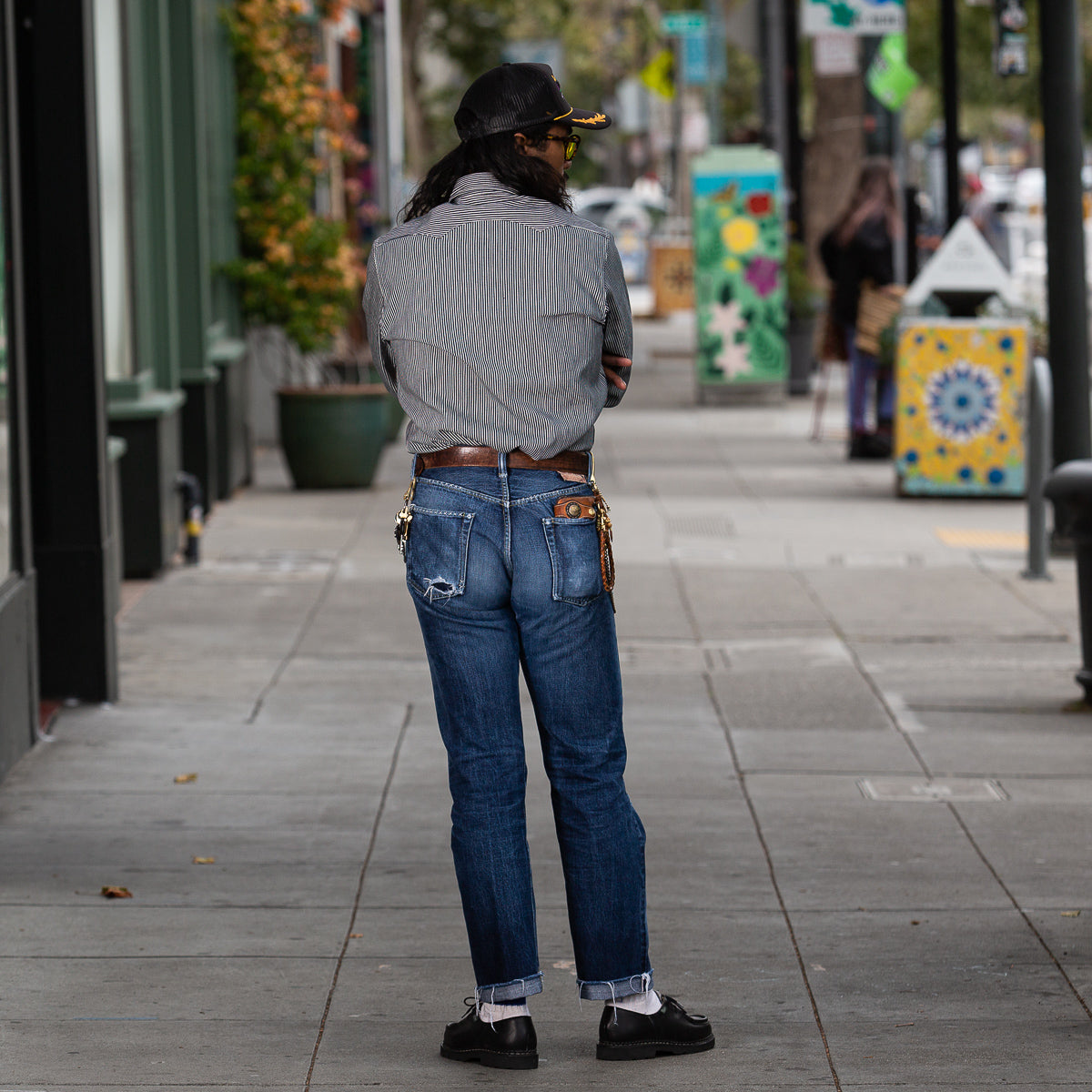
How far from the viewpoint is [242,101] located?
14062 mm

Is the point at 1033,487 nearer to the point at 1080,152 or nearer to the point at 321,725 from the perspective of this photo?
the point at 1080,152

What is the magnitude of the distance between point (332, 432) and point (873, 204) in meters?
4.32

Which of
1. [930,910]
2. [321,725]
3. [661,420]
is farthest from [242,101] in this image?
[930,910]

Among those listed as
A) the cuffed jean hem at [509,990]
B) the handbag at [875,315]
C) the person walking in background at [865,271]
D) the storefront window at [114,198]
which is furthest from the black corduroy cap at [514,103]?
the person walking in background at [865,271]

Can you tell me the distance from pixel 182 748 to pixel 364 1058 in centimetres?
283

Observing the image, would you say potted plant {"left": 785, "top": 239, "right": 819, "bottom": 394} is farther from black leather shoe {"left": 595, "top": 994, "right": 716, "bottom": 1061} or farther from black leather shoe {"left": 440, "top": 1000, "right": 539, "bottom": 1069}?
black leather shoe {"left": 440, "top": 1000, "right": 539, "bottom": 1069}

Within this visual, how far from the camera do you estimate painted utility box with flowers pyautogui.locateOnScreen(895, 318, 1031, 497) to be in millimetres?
12445

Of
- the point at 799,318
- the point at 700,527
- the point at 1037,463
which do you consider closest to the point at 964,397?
the point at 700,527

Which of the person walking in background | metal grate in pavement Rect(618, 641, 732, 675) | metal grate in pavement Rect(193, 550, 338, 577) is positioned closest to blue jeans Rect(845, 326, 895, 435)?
the person walking in background

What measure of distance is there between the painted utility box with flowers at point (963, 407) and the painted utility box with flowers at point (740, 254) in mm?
5362

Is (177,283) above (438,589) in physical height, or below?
above

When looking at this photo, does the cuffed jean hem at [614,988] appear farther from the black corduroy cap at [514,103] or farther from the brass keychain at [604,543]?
the black corduroy cap at [514,103]

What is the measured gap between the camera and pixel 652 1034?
4043mm

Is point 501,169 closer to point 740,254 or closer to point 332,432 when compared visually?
point 332,432
